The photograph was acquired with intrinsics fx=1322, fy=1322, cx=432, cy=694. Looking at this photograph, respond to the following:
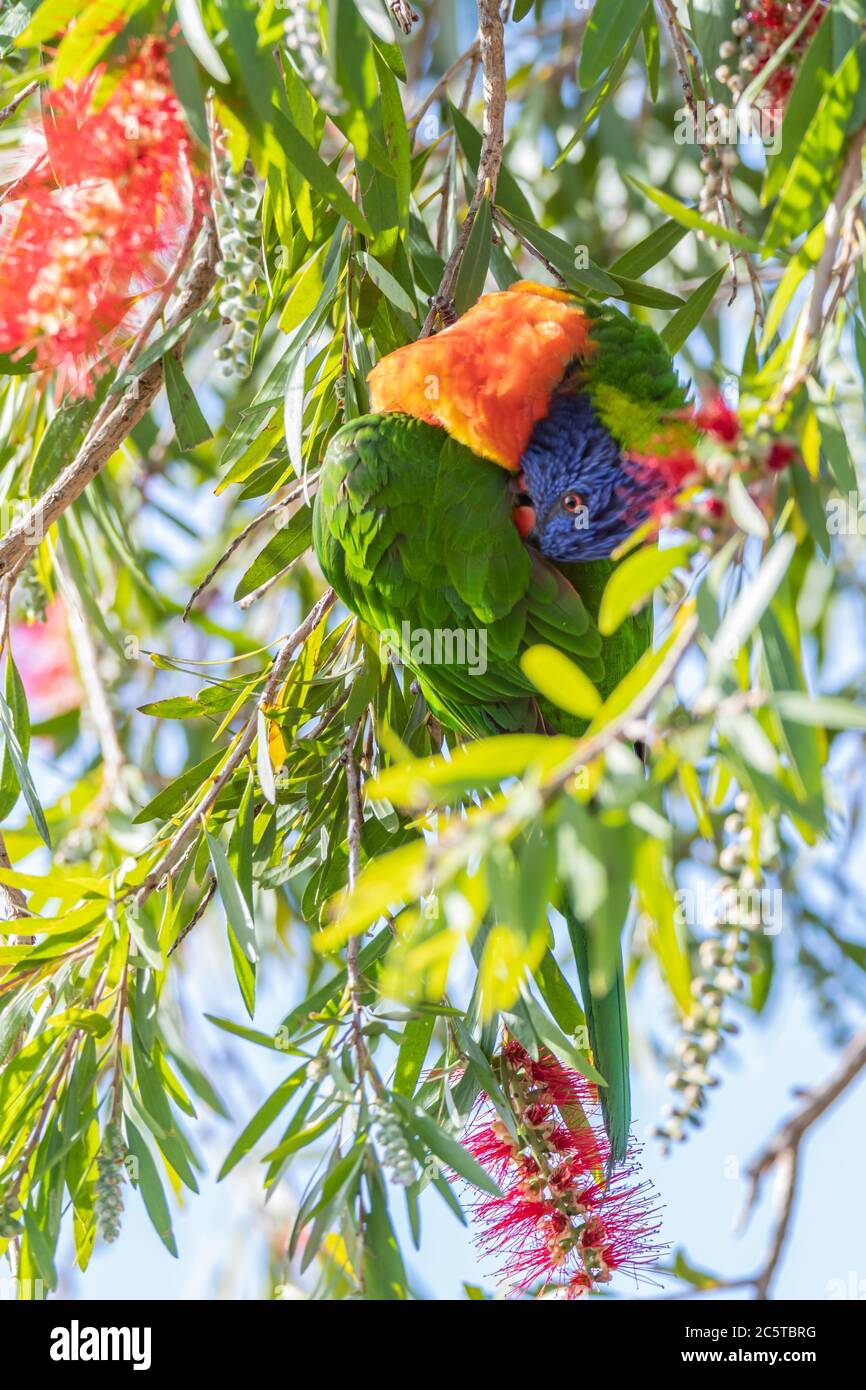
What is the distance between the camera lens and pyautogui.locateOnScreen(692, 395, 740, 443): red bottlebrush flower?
97 centimetres

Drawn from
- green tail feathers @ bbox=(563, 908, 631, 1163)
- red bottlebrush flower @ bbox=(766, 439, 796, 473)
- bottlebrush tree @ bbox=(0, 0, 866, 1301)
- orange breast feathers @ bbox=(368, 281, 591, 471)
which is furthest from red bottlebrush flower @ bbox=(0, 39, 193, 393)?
green tail feathers @ bbox=(563, 908, 631, 1163)

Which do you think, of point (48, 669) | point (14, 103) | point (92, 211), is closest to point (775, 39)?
point (92, 211)

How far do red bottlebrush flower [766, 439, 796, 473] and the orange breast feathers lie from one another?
0.78 metres

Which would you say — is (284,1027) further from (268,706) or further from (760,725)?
(760,725)

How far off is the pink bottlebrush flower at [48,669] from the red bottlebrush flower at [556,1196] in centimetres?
210

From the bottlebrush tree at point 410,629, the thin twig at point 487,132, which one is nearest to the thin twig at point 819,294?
the bottlebrush tree at point 410,629

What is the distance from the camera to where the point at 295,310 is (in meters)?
1.63

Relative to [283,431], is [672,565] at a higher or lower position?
lower

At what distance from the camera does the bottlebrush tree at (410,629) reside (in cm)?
88

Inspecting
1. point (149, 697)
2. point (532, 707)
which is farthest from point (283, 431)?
point (149, 697)

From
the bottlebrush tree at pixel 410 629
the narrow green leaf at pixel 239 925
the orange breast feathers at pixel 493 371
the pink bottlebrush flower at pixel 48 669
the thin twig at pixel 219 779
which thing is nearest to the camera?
the bottlebrush tree at pixel 410 629

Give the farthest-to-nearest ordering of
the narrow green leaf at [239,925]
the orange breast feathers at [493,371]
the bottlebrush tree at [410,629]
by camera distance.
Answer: the orange breast feathers at [493,371] → the narrow green leaf at [239,925] → the bottlebrush tree at [410,629]

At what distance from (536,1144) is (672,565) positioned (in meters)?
0.87

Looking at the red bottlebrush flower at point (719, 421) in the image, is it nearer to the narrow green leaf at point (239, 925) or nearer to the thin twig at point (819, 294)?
the thin twig at point (819, 294)
